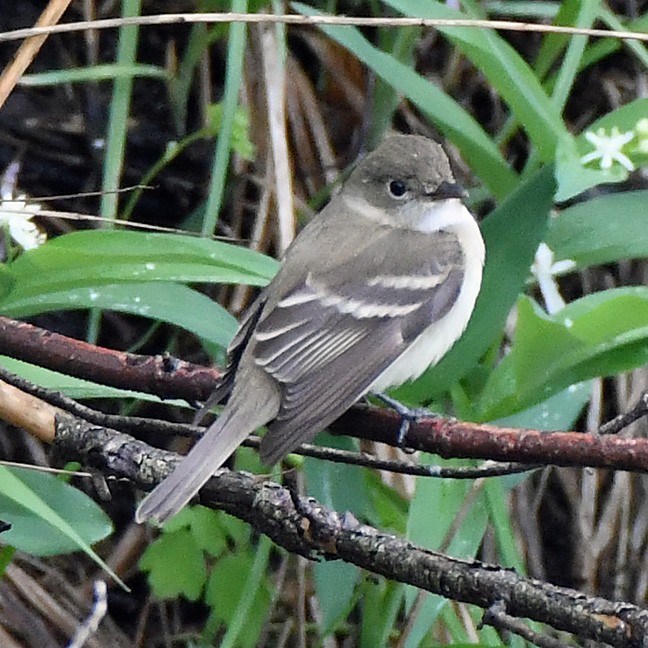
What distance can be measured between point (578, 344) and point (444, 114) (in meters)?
0.90

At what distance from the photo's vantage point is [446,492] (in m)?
2.15

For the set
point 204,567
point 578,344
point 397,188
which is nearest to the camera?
point 578,344

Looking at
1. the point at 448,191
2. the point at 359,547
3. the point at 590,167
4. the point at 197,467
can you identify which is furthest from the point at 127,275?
the point at 590,167

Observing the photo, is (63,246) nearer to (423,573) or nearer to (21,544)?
(21,544)

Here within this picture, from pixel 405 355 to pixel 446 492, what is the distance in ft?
0.89

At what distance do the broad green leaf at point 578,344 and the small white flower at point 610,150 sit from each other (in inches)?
22.6

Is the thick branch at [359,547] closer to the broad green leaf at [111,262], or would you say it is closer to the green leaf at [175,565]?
the broad green leaf at [111,262]

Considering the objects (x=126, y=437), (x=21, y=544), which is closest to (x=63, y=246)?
(x=126, y=437)

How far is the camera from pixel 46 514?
1.63 meters

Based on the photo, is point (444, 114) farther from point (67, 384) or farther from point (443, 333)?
point (67, 384)

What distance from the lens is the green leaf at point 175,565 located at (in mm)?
2389

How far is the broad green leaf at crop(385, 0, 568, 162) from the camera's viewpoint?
2410 mm

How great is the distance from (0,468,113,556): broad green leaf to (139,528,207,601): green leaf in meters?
0.62

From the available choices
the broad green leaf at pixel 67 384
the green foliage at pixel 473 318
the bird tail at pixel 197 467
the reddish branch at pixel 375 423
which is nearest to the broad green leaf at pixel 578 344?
the green foliage at pixel 473 318
